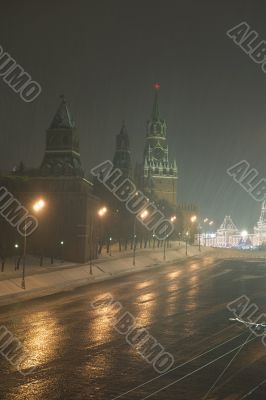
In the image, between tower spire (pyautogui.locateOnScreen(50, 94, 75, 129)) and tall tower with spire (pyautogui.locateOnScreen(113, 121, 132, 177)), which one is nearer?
tower spire (pyautogui.locateOnScreen(50, 94, 75, 129))

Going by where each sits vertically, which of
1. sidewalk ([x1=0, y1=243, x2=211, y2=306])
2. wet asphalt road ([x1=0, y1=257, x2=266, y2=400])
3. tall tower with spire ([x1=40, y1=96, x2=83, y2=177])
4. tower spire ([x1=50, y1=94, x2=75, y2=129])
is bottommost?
wet asphalt road ([x1=0, y1=257, x2=266, y2=400])

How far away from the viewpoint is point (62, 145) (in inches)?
2997

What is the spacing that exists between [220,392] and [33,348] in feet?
24.8

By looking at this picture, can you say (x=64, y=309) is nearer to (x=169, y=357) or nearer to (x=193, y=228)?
(x=169, y=357)

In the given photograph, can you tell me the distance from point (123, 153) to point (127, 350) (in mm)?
107155

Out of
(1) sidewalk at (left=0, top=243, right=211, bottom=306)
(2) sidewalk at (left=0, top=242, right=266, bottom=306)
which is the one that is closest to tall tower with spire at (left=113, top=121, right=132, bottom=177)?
(2) sidewalk at (left=0, top=242, right=266, bottom=306)

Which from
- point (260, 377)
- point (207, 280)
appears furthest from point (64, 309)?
point (207, 280)

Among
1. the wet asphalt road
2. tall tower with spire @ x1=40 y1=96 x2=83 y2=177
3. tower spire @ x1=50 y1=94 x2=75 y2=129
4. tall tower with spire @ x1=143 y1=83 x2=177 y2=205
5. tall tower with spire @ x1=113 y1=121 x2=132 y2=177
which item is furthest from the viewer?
tall tower with spire @ x1=143 y1=83 x2=177 y2=205

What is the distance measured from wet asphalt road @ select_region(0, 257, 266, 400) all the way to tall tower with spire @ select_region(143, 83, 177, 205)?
469 feet

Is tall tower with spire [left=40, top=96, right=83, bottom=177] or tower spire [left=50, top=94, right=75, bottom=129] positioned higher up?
tower spire [left=50, top=94, right=75, bottom=129]

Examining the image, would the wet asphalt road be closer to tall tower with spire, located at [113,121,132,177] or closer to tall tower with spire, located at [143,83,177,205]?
tall tower with spire, located at [113,121,132,177]

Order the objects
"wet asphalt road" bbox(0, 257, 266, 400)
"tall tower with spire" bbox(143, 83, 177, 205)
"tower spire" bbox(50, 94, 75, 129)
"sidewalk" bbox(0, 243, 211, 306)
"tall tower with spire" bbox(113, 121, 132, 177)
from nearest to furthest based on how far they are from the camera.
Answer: "wet asphalt road" bbox(0, 257, 266, 400) < "sidewalk" bbox(0, 243, 211, 306) < "tower spire" bbox(50, 94, 75, 129) < "tall tower with spire" bbox(113, 121, 132, 177) < "tall tower with spire" bbox(143, 83, 177, 205)

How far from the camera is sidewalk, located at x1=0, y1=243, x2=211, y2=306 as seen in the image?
116 feet

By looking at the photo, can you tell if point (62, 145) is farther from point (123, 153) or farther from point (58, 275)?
point (123, 153)
